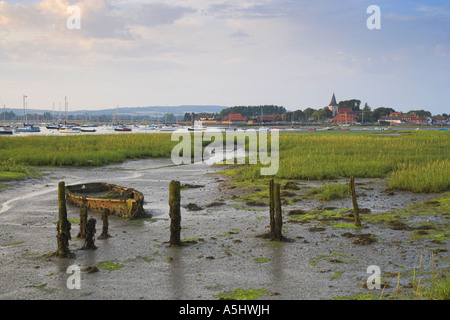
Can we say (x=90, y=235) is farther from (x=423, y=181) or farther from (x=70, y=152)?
(x=70, y=152)

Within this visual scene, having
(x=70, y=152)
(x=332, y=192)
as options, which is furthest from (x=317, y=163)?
(x=70, y=152)

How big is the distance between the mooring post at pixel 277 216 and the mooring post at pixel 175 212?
2.73 m

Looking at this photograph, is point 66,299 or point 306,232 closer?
point 66,299

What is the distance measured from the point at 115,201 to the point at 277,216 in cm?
678

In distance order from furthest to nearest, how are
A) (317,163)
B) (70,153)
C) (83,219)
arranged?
(70,153) → (317,163) → (83,219)

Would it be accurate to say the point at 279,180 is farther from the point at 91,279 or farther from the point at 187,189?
the point at 91,279

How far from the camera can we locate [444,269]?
10492 millimetres

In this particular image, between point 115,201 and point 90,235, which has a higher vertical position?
point 115,201

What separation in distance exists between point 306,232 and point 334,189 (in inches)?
254

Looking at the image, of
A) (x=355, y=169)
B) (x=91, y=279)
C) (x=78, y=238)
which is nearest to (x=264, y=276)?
(x=91, y=279)

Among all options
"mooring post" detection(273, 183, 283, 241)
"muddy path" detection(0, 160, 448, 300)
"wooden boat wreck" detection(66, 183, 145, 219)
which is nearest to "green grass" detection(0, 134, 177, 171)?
"wooden boat wreck" detection(66, 183, 145, 219)

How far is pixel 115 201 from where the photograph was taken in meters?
17.2

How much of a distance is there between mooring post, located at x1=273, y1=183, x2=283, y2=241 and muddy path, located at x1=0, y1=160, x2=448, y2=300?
372mm

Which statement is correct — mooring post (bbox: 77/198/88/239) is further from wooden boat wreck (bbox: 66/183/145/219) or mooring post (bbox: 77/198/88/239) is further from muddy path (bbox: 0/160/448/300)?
wooden boat wreck (bbox: 66/183/145/219)
